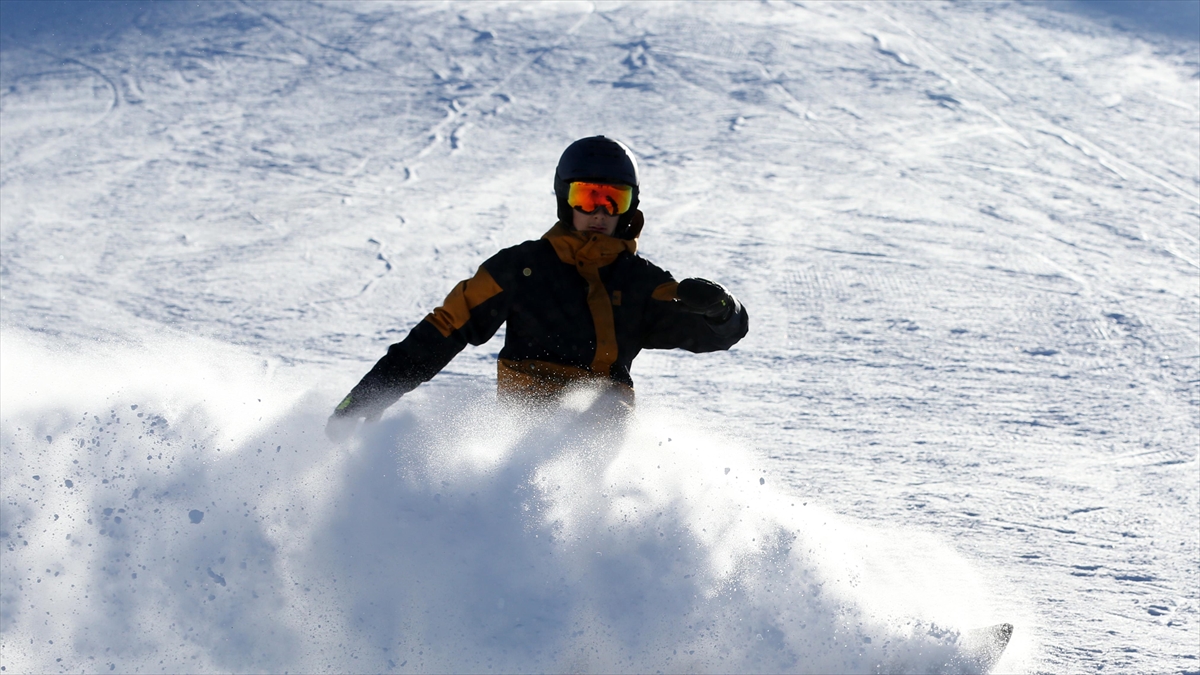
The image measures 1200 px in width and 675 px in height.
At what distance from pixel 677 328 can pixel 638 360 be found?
3.18 m

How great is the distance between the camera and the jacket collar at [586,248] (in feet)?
10.6

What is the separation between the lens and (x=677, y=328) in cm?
332

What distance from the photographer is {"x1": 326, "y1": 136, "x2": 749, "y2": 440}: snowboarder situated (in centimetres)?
323

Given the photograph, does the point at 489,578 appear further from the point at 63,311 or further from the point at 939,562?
the point at 63,311

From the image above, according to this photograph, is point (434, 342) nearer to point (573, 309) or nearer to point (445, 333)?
point (445, 333)

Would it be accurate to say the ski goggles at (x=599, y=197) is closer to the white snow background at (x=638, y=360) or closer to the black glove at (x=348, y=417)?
the white snow background at (x=638, y=360)

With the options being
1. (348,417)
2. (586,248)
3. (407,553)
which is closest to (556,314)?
(586,248)

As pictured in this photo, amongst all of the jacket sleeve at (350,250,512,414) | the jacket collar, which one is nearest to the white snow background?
the jacket sleeve at (350,250,512,414)

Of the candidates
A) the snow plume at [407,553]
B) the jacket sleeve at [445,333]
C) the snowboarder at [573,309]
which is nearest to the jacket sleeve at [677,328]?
the snowboarder at [573,309]

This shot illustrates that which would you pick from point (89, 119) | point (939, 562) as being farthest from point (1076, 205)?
point (89, 119)

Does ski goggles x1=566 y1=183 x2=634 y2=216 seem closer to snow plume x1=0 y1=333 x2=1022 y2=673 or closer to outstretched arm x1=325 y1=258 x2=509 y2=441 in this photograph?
outstretched arm x1=325 y1=258 x2=509 y2=441

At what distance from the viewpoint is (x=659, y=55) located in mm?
12750

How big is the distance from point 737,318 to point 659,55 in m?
9.99

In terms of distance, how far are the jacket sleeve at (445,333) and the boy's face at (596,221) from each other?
0.71ft
